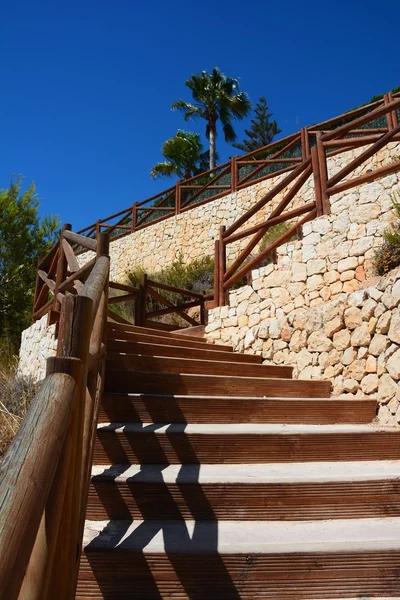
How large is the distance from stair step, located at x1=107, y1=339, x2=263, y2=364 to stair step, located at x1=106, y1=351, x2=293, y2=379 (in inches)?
7.7

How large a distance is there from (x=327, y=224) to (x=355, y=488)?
289cm

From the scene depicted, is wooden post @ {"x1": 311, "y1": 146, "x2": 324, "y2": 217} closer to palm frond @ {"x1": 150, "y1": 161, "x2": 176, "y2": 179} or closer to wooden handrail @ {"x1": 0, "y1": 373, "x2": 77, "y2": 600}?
wooden handrail @ {"x1": 0, "y1": 373, "x2": 77, "y2": 600}

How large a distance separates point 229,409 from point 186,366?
0.84 m

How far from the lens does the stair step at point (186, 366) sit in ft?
11.0

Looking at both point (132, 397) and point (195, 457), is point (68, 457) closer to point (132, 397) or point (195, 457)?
point (195, 457)

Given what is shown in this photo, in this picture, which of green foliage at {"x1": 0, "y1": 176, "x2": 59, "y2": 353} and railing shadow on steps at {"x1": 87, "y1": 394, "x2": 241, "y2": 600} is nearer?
railing shadow on steps at {"x1": 87, "y1": 394, "x2": 241, "y2": 600}

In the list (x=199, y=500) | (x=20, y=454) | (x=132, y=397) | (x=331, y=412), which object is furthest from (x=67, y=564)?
(x=331, y=412)

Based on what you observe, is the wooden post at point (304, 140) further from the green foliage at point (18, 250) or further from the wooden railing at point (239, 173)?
the green foliage at point (18, 250)

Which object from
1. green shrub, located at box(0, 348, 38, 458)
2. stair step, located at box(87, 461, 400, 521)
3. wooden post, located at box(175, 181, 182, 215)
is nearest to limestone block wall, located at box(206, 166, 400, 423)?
stair step, located at box(87, 461, 400, 521)

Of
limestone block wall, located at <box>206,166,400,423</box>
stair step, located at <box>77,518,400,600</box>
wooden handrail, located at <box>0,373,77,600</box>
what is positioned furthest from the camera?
limestone block wall, located at <box>206,166,400,423</box>

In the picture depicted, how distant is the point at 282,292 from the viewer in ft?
15.1

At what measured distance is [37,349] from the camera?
17.1ft

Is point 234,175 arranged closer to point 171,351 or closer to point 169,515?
point 171,351

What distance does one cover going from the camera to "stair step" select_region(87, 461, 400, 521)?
206cm
